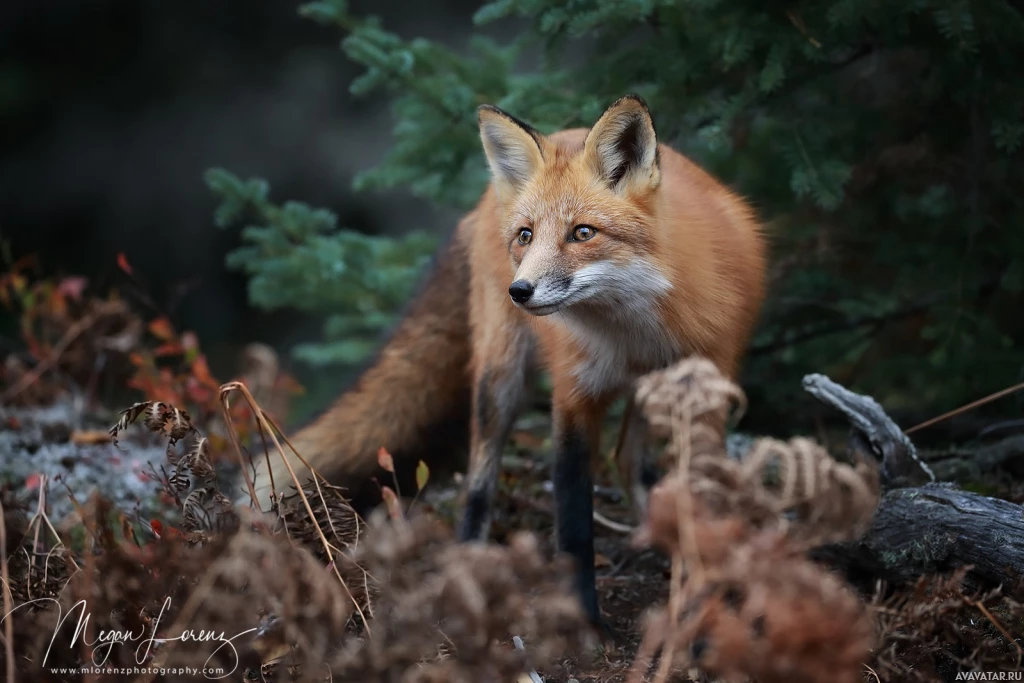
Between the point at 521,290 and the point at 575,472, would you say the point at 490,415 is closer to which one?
the point at 575,472

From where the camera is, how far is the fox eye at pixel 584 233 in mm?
2621

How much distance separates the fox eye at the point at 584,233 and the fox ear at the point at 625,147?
7.3 inches

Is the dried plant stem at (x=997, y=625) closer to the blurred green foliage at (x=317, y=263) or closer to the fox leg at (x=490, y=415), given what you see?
the fox leg at (x=490, y=415)

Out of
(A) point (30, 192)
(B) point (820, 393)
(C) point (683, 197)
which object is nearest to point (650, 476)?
(B) point (820, 393)

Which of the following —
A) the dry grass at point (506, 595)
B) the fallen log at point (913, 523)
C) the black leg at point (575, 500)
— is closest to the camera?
the dry grass at point (506, 595)

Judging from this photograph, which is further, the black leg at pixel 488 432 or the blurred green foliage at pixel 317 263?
the blurred green foliage at pixel 317 263

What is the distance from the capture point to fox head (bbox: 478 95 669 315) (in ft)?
8.27

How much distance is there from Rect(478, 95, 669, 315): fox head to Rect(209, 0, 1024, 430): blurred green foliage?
2.21 ft

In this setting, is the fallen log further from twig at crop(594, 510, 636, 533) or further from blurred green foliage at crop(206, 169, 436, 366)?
blurred green foliage at crop(206, 169, 436, 366)

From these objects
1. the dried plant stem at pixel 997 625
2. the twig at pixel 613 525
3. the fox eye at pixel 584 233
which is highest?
the fox eye at pixel 584 233

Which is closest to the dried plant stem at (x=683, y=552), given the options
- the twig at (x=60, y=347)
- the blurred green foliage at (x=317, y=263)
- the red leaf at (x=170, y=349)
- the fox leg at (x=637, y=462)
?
the fox leg at (x=637, y=462)

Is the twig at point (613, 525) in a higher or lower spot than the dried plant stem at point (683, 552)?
lower

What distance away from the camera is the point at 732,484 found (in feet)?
4.98

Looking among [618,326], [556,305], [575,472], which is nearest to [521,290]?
[556,305]
